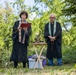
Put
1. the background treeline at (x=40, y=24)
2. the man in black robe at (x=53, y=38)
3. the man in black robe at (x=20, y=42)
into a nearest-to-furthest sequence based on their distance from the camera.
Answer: the man in black robe at (x=20, y=42) < the man in black robe at (x=53, y=38) < the background treeline at (x=40, y=24)

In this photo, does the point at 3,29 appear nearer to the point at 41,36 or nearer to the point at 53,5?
the point at 41,36

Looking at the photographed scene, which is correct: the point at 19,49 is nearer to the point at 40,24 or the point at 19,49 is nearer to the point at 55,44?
the point at 55,44

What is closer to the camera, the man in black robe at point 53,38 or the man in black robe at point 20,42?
the man in black robe at point 20,42

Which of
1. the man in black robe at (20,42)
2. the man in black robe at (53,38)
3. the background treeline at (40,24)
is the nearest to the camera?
the man in black robe at (20,42)

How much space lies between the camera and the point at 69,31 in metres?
14.9

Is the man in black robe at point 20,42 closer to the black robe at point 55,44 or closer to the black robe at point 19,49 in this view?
the black robe at point 19,49

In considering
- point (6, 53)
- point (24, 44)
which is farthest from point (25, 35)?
point (6, 53)

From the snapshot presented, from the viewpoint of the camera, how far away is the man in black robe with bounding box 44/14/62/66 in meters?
9.91

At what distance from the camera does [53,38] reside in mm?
9766

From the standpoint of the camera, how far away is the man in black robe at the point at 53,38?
991 centimetres

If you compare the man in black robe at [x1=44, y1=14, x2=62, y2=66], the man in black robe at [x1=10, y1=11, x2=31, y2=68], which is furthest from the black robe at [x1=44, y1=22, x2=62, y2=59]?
the man in black robe at [x1=10, y1=11, x2=31, y2=68]

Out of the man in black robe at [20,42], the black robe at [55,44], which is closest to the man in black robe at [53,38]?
the black robe at [55,44]

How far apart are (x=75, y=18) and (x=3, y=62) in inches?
130

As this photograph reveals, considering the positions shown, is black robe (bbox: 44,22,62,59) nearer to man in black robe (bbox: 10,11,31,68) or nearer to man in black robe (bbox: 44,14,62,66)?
man in black robe (bbox: 44,14,62,66)
